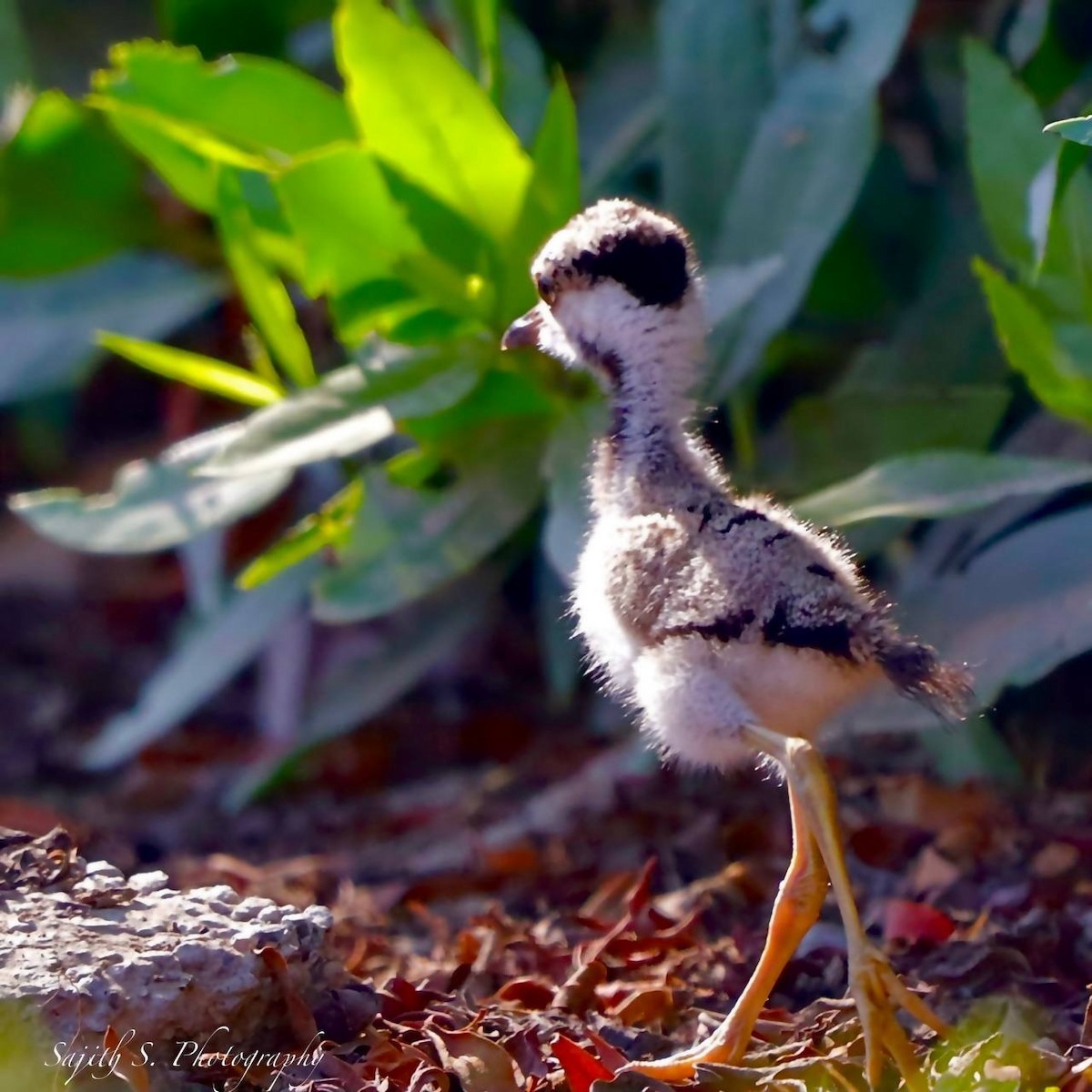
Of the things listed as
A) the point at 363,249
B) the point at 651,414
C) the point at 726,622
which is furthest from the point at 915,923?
the point at 363,249

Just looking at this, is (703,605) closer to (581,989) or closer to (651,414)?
(651,414)

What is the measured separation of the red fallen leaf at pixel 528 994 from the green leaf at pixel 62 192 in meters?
2.25

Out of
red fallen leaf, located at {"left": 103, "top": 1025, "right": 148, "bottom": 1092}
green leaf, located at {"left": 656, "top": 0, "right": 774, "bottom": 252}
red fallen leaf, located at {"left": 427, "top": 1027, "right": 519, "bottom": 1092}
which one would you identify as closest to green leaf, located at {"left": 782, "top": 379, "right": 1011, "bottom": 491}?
green leaf, located at {"left": 656, "top": 0, "right": 774, "bottom": 252}

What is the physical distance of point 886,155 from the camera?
12.0ft

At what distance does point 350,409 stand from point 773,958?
1.29 metres

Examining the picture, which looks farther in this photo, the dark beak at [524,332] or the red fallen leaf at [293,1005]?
the dark beak at [524,332]

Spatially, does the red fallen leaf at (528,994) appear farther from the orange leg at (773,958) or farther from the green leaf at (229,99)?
the green leaf at (229,99)

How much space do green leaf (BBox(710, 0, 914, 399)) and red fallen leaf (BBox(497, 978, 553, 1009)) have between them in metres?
1.27

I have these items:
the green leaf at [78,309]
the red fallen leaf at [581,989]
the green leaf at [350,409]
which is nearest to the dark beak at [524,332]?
the green leaf at [350,409]

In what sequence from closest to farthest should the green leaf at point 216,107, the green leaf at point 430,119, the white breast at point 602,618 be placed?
the white breast at point 602,618 → the green leaf at point 430,119 → the green leaf at point 216,107

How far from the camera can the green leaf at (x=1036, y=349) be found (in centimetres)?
250

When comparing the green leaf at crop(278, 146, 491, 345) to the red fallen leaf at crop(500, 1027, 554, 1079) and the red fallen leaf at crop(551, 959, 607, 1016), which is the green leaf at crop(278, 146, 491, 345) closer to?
the red fallen leaf at crop(551, 959, 607, 1016)

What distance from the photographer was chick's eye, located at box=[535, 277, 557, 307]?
2.39 meters

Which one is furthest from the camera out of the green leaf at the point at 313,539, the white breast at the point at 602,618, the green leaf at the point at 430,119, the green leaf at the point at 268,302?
the green leaf at the point at 268,302
